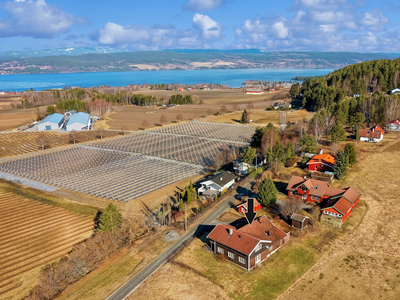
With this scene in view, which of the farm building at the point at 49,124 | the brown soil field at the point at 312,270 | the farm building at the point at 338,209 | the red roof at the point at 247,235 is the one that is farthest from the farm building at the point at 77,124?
the farm building at the point at 338,209

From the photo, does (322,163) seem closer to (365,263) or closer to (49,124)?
(365,263)

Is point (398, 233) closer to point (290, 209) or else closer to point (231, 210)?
point (290, 209)

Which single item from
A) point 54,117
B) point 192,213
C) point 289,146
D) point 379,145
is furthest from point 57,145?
point 379,145

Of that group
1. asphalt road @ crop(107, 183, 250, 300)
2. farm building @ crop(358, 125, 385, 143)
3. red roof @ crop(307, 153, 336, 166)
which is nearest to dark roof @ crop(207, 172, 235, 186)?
asphalt road @ crop(107, 183, 250, 300)

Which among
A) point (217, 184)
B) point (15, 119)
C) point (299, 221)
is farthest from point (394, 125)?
point (15, 119)

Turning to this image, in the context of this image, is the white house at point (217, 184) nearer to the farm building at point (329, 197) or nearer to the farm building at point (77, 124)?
the farm building at point (329, 197)

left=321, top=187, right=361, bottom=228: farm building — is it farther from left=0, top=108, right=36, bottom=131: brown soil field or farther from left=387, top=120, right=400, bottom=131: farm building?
left=0, top=108, right=36, bottom=131: brown soil field

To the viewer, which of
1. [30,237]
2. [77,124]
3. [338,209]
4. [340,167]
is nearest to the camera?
[30,237]
